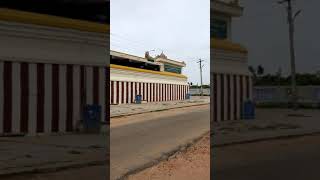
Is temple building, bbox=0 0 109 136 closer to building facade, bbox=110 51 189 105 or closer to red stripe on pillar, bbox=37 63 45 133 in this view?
red stripe on pillar, bbox=37 63 45 133

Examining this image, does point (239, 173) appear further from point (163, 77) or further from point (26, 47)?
point (163, 77)

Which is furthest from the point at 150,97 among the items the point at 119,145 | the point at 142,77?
the point at 119,145

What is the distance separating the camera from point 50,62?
27.7ft

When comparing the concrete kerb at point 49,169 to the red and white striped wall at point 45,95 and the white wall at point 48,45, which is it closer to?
the red and white striped wall at point 45,95

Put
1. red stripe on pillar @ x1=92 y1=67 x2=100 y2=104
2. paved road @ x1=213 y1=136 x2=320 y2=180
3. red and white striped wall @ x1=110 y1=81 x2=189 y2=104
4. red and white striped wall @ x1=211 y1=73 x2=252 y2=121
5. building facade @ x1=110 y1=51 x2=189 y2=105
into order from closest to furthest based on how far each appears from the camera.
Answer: red and white striped wall @ x1=211 y1=73 x2=252 y2=121 → paved road @ x1=213 y1=136 x2=320 y2=180 → red stripe on pillar @ x1=92 y1=67 x2=100 y2=104 → red and white striped wall @ x1=110 y1=81 x2=189 y2=104 → building facade @ x1=110 y1=51 x2=189 y2=105

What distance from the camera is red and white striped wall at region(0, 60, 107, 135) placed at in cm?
853

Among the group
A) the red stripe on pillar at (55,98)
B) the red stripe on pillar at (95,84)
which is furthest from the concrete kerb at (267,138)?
the red stripe on pillar at (55,98)

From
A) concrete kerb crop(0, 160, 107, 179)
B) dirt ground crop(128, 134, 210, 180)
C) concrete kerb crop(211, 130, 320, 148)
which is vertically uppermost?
concrete kerb crop(211, 130, 320, 148)

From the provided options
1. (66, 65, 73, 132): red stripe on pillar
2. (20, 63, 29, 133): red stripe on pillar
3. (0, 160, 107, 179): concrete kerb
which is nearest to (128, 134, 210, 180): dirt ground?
(0, 160, 107, 179): concrete kerb

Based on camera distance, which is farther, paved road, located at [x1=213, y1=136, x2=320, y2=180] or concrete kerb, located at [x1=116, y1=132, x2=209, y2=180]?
concrete kerb, located at [x1=116, y1=132, x2=209, y2=180]

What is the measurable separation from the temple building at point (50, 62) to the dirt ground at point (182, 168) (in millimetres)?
2074

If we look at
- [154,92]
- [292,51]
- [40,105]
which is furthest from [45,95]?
[154,92]

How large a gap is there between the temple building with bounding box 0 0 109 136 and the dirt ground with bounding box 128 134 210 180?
81.7 inches

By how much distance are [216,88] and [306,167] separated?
2260mm
